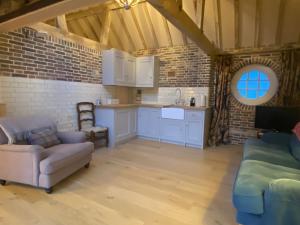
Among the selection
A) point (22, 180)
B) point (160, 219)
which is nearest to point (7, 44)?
point (22, 180)

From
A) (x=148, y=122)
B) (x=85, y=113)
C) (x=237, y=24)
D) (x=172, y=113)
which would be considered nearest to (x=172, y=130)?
(x=172, y=113)

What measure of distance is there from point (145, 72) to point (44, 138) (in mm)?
3274

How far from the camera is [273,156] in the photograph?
101 inches

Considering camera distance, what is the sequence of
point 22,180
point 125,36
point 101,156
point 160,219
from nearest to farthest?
point 160,219 → point 22,180 → point 101,156 → point 125,36

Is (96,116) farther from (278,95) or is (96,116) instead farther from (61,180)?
(278,95)

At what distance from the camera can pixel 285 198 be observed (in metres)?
1.52

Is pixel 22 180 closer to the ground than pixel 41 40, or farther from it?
closer to the ground

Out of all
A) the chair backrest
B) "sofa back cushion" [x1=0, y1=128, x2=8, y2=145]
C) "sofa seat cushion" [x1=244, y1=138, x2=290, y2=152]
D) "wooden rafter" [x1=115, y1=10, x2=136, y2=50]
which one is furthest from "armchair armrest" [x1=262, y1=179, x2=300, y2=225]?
"wooden rafter" [x1=115, y1=10, x2=136, y2=50]

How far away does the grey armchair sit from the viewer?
2410mm

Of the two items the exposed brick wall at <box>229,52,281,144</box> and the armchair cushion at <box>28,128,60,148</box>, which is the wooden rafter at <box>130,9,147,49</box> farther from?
the armchair cushion at <box>28,128,60,148</box>

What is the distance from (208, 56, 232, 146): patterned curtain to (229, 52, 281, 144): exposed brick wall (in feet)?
0.51

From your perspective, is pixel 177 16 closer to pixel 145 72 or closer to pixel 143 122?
pixel 145 72

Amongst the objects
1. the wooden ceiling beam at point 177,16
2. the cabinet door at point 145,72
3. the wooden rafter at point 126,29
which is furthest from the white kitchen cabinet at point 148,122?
the wooden ceiling beam at point 177,16

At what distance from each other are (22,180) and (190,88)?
410 centimetres
